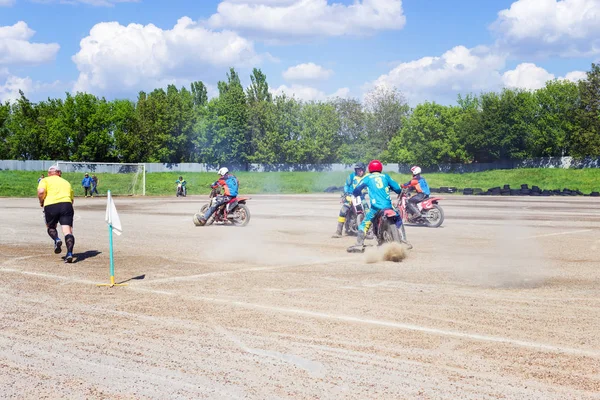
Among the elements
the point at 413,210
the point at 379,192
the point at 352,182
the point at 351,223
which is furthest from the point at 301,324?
the point at 413,210

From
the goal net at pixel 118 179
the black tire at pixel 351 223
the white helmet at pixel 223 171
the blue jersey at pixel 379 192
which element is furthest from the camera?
the goal net at pixel 118 179

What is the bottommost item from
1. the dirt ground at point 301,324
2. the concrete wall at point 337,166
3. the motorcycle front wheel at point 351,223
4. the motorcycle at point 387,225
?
the dirt ground at point 301,324

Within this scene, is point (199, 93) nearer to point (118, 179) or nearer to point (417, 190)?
point (118, 179)

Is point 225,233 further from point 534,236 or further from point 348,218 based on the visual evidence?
point 534,236

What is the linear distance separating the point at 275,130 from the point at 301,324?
297 ft

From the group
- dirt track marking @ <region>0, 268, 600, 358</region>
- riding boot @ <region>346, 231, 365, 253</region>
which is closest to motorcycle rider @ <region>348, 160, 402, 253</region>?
riding boot @ <region>346, 231, 365, 253</region>

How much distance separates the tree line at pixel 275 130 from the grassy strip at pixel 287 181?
15.7 meters

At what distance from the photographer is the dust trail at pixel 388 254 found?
42.4 feet

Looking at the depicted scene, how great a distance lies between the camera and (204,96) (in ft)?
392

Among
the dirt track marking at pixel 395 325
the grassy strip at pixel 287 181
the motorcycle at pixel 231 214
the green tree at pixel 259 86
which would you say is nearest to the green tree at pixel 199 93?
the green tree at pixel 259 86

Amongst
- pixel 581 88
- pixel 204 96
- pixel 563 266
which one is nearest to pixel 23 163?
pixel 204 96

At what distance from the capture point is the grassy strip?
56656 millimetres

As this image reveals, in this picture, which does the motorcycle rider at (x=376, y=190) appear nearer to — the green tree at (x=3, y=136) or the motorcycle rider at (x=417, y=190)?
the motorcycle rider at (x=417, y=190)

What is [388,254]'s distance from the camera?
12938 mm
